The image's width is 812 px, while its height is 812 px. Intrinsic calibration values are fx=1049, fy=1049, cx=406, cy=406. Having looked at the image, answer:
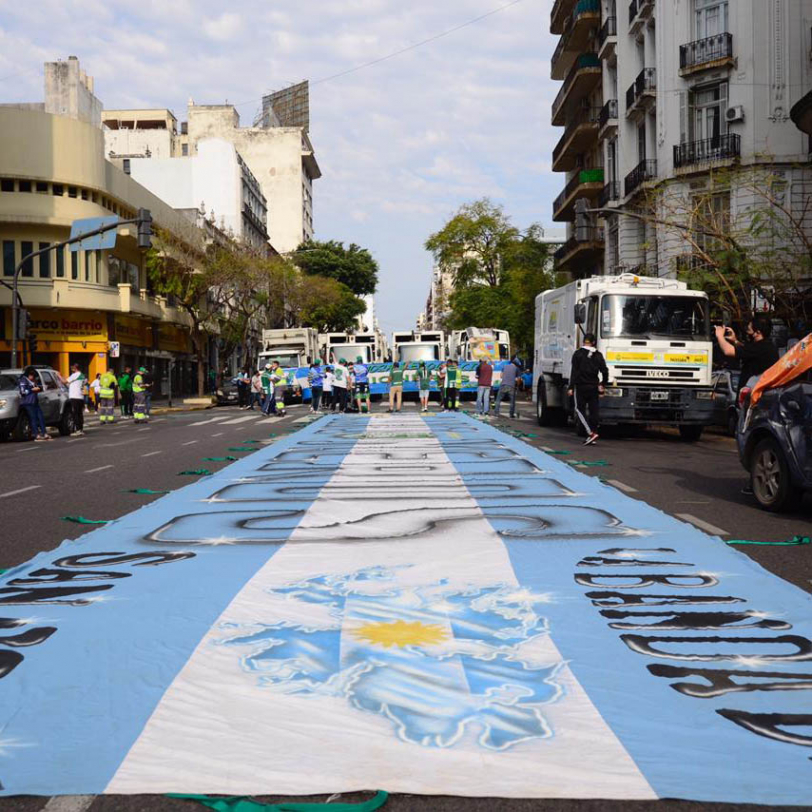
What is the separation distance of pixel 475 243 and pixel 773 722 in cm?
6977

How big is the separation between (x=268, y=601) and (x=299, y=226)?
107678 millimetres

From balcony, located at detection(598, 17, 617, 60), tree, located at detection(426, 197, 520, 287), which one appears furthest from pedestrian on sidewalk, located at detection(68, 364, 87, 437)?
tree, located at detection(426, 197, 520, 287)

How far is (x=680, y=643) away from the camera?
4.85m

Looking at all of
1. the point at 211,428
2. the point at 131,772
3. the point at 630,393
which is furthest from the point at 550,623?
the point at 211,428

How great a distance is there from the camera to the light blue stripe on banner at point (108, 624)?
11.8 ft

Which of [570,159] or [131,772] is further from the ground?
[570,159]

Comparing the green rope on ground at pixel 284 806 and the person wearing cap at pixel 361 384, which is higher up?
the person wearing cap at pixel 361 384

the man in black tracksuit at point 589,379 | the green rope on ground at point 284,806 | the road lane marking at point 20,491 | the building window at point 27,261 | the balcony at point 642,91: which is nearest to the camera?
the green rope on ground at point 284,806

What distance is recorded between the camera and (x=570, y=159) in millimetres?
54875

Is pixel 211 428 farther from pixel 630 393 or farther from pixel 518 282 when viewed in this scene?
pixel 518 282

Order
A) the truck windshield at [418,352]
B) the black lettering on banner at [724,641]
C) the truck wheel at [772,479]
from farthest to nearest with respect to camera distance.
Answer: the truck windshield at [418,352] < the truck wheel at [772,479] < the black lettering on banner at [724,641]

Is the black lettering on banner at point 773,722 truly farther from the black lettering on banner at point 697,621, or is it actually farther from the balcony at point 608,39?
the balcony at point 608,39

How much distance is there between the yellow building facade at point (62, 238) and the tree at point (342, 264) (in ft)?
148

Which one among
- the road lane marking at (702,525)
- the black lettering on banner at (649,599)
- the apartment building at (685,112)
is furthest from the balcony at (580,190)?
the black lettering on banner at (649,599)
